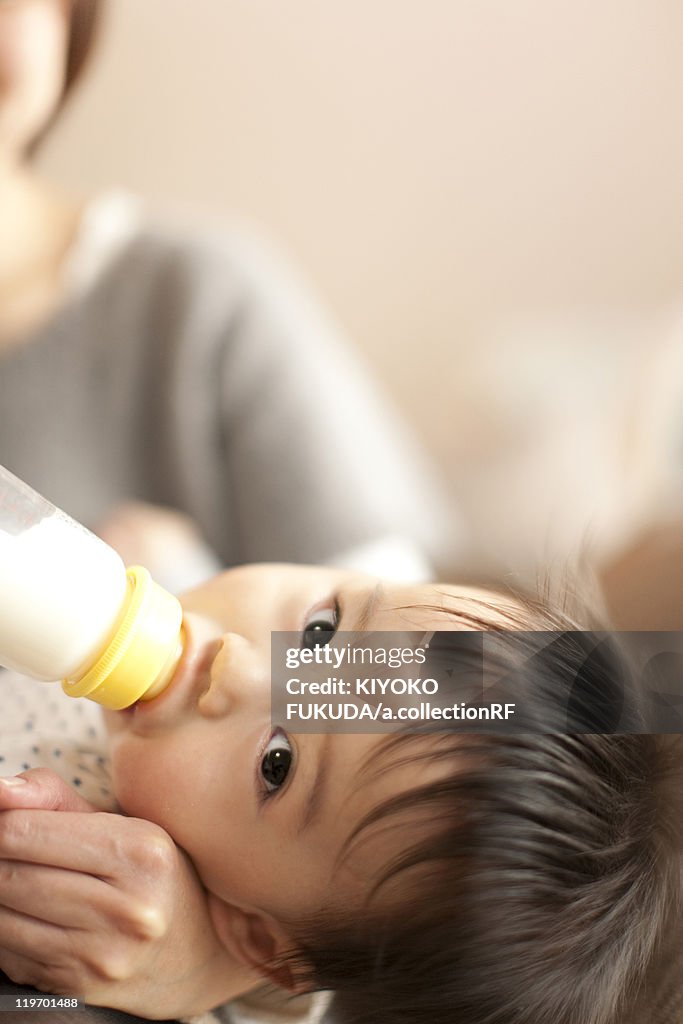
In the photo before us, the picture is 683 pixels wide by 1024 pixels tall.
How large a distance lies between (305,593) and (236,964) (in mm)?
198

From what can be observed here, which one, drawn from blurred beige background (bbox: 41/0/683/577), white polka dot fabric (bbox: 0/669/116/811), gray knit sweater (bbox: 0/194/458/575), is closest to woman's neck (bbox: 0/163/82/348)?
gray knit sweater (bbox: 0/194/458/575)

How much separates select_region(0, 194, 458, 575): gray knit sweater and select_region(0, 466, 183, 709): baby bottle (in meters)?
0.40

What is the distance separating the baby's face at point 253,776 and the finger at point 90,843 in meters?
0.01

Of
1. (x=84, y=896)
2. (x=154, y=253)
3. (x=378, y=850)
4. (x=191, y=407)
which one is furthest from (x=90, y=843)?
(x=154, y=253)

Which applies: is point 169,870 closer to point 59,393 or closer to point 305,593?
point 305,593

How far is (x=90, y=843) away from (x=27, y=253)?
2.12 feet

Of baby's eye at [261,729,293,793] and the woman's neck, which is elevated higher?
the woman's neck

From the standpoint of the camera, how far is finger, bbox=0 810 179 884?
0.44 m

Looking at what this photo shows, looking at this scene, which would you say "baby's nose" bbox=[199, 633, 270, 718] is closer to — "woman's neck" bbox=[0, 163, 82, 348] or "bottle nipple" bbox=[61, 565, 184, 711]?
"bottle nipple" bbox=[61, 565, 184, 711]

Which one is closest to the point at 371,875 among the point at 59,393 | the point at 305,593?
the point at 305,593

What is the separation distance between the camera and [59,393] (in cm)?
89

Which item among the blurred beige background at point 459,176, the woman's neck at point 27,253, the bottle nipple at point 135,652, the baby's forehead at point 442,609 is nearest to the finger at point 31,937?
the bottle nipple at point 135,652

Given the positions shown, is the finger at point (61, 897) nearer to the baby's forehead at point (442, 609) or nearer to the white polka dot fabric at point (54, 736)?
the white polka dot fabric at point (54, 736)

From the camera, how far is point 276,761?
466 mm
